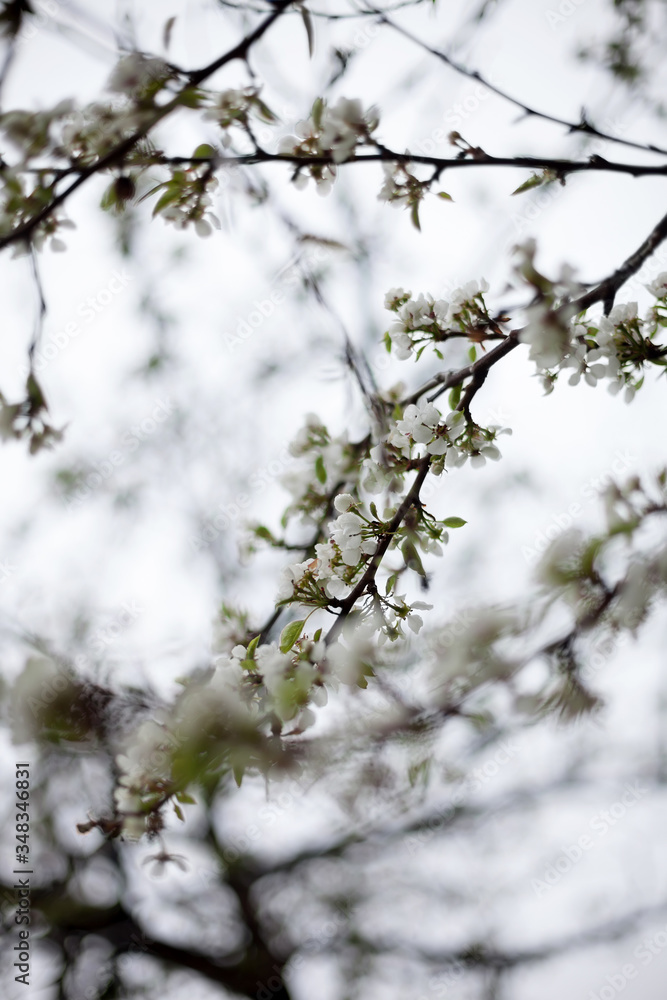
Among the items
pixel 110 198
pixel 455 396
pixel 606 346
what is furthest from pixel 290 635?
pixel 110 198

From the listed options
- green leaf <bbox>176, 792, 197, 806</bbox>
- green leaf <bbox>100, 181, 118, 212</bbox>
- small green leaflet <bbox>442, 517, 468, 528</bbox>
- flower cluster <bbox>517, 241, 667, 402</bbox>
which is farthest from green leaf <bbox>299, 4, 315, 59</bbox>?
green leaf <bbox>176, 792, 197, 806</bbox>

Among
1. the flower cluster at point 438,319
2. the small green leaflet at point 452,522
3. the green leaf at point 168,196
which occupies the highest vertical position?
the green leaf at point 168,196

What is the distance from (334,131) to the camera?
726 millimetres

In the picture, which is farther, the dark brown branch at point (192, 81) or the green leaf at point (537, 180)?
the green leaf at point (537, 180)

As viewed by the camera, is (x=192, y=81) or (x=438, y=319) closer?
(x=192, y=81)

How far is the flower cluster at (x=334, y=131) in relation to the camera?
2.34 feet

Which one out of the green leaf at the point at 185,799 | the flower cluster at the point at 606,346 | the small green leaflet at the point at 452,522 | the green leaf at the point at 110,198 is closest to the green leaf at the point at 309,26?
the green leaf at the point at 110,198

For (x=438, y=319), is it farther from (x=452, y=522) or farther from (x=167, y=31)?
(x=167, y=31)

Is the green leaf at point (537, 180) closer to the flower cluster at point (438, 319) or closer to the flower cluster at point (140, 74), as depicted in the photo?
the flower cluster at point (438, 319)

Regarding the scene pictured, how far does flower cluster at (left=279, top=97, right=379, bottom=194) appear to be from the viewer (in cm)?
71

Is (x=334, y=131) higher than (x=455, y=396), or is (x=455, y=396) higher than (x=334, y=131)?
(x=334, y=131)

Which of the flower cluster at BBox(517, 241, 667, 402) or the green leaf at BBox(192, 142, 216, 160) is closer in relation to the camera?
the flower cluster at BBox(517, 241, 667, 402)

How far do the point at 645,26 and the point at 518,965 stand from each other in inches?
143

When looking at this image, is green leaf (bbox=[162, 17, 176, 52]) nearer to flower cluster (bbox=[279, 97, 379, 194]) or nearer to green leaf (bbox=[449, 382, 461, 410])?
flower cluster (bbox=[279, 97, 379, 194])
